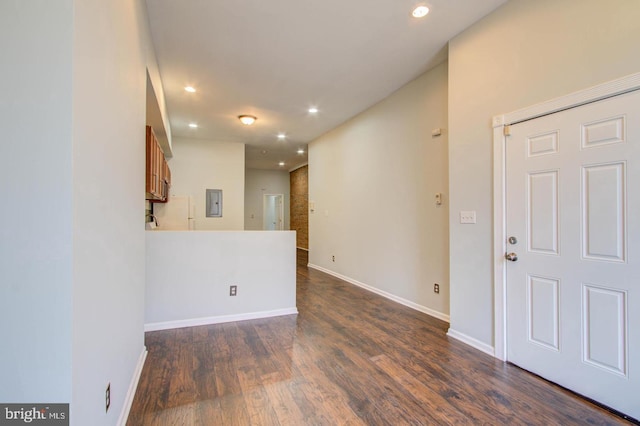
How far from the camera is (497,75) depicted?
2590 mm

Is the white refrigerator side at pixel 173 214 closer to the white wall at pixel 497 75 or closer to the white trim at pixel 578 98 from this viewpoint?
the white wall at pixel 497 75

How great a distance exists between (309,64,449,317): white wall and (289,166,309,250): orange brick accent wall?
11.2 feet

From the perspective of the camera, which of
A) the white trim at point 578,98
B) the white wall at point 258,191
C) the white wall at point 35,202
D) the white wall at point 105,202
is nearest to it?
the white wall at point 35,202

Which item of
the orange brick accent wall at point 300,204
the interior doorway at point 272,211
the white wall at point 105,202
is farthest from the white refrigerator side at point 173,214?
the interior doorway at point 272,211

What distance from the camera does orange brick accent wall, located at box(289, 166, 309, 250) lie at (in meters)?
9.72

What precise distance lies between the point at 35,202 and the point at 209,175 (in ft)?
20.0

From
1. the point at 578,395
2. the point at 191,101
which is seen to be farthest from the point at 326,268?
the point at 578,395

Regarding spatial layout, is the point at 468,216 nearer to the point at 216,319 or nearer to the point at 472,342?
the point at 472,342

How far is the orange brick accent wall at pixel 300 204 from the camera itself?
31.9 ft

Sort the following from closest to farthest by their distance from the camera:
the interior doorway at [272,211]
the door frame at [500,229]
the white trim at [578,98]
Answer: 1. the white trim at [578,98]
2. the door frame at [500,229]
3. the interior doorway at [272,211]

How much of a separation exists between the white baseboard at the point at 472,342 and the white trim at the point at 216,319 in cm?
186

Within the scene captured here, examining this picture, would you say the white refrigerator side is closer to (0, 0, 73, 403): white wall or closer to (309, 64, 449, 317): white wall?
(309, 64, 449, 317): white wall

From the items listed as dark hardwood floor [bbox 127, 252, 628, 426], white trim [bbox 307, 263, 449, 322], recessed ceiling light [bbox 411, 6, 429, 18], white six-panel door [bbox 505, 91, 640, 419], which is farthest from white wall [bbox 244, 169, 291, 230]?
white six-panel door [bbox 505, 91, 640, 419]

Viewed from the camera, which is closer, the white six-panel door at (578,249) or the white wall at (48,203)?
the white wall at (48,203)
